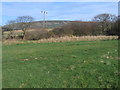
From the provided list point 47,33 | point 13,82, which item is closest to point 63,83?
point 13,82

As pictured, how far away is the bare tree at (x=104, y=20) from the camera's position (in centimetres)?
3662

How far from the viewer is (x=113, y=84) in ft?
16.5

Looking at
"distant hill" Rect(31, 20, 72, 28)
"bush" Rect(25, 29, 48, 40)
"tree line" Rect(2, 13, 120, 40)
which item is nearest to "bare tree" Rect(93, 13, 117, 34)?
"tree line" Rect(2, 13, 120, 40)

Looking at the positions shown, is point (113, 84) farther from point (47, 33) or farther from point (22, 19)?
point (22, 19)

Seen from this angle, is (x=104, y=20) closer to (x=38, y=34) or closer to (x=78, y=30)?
(x=78, y=30)

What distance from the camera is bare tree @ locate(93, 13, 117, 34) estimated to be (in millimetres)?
36625

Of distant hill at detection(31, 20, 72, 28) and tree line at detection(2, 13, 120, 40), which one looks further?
distant hill at detection(31, 20, 72, 28)

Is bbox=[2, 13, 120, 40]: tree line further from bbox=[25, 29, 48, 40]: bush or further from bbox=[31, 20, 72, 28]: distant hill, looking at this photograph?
bbox=[31, 20, 72, 28]: distant hill

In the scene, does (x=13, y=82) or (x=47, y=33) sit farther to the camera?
(x=47, y=33)

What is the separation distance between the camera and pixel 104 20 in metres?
39.9

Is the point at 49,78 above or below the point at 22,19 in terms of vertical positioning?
below

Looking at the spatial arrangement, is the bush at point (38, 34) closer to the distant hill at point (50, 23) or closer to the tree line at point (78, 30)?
the tree line at point (78, 30)

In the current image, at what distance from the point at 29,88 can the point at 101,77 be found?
7.26 ft

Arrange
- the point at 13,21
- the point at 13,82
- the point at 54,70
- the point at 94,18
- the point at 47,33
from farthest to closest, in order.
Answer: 1. the point at 13,21
2. the point at 94,18
3. the point at 47,33
4. the point at 54,70
5. the point at 13,82
